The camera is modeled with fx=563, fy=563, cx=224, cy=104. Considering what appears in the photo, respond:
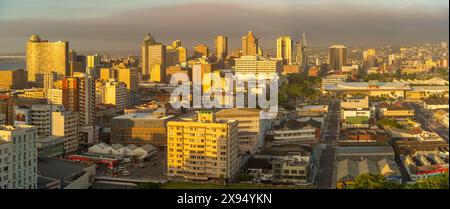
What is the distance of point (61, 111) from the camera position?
23.3ft

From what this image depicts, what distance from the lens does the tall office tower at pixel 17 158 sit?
369 centimetres

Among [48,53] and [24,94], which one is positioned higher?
[48,53]

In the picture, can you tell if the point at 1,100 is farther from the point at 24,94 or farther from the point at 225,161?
the point at 225,161

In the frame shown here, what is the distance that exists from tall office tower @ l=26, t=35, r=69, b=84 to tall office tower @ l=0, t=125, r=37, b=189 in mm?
7975

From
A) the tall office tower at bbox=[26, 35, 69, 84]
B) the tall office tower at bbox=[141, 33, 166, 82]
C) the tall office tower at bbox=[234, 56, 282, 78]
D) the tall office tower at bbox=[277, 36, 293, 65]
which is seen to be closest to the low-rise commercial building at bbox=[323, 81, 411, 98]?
the tall office tower at bbox=[277, 36, 293, 65]

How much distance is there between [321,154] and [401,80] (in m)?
4.35

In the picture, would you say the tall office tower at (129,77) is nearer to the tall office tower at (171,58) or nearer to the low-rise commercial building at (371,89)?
the tall office tower at (171,58)

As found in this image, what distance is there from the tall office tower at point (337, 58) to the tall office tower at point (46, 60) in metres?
5.39

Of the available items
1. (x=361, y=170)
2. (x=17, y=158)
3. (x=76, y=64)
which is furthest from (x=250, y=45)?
(x=17, y=158)

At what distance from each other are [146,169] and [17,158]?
6.43ft

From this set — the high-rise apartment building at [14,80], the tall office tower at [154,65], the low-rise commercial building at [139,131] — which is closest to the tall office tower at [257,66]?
the tall office tower at [154,65]

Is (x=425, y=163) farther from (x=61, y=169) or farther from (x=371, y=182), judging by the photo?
(x=61, y=169)
